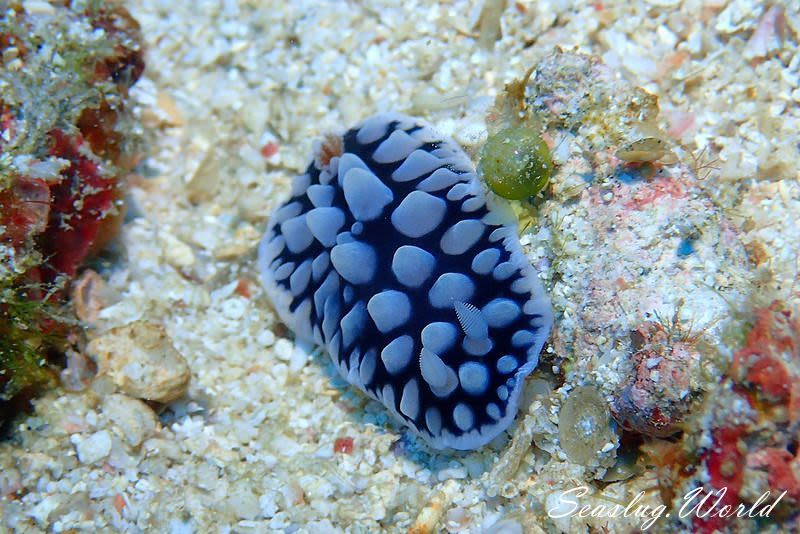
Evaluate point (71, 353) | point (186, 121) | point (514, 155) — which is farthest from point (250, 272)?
point (514, 155)

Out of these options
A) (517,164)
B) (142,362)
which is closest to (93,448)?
(142,362)

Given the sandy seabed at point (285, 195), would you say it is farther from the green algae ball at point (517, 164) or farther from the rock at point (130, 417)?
the green algae ball at point (517, 164)

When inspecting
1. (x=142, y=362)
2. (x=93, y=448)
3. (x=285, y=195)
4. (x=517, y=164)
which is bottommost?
(x=93, y=448)

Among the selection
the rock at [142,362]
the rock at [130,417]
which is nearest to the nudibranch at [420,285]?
the rock at [142,362]

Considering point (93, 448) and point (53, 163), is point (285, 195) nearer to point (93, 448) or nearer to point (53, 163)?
point (53, 163)

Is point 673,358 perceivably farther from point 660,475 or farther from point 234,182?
point 234,182
